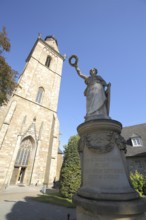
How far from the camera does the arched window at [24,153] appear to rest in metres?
15.4

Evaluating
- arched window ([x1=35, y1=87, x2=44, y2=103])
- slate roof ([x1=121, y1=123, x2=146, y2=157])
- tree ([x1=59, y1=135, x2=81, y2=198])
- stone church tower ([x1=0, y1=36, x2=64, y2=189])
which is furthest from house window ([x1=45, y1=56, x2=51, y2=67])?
slate roof ([x1=121, y1=123, x2=146, y2=157])

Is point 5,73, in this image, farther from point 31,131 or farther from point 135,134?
point 135,134

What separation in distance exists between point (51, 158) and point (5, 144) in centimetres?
589

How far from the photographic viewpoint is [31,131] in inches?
670

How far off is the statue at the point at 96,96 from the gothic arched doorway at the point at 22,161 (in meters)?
14.0

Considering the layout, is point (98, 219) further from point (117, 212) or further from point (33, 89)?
point (33, 89)

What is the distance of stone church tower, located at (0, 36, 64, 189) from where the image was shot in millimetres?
14425

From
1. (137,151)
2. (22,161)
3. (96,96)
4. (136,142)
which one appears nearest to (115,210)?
(96,96)

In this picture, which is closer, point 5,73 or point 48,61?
point 5,73

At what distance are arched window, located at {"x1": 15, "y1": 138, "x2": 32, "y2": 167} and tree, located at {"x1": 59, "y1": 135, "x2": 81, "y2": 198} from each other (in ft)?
23.9

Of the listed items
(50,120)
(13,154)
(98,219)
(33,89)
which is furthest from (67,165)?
(33,89)

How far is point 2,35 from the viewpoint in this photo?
9.61 m

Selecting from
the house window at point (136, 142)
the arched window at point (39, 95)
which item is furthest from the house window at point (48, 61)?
the house window at point (136, 142)

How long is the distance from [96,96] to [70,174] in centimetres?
824
